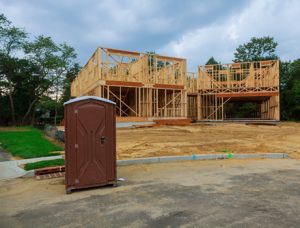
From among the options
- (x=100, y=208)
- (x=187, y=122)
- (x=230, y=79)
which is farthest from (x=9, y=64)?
(x=100, y=208)

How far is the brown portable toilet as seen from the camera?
16.9 ft

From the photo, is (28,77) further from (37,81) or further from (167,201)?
(167,201)

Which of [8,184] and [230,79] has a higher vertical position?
[230,79]

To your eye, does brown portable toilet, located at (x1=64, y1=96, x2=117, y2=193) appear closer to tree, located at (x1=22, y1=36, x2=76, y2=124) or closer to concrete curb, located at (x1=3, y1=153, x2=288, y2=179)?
concrete curb, located at (x1=3, y1=153, x2=288, y2=179)

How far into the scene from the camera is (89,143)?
5340 mm

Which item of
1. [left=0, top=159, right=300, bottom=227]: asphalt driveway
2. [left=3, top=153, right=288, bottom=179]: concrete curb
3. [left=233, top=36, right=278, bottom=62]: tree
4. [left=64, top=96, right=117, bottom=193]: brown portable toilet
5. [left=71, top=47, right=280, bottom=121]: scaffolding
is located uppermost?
[left=233, top=36, right=278, bottom=62]: tree

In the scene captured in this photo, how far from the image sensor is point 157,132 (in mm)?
15078

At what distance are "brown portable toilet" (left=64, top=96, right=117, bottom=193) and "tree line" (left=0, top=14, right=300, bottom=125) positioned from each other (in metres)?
28.1

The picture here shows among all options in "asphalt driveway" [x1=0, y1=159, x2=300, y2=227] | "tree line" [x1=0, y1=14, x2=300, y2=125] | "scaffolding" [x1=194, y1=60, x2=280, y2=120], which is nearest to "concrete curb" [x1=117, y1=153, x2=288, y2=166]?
"asphalt driveway" [x1=0, y1=159, x2=300, y2=227]

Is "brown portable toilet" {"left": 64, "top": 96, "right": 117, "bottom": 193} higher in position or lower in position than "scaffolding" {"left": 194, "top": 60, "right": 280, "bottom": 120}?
lower

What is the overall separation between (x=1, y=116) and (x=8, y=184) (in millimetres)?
31710

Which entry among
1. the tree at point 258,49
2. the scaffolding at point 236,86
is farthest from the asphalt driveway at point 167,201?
the tree at point 258,49

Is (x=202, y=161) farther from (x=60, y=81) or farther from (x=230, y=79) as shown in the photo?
(x=60, y=81)

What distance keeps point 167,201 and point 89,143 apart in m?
2.14
